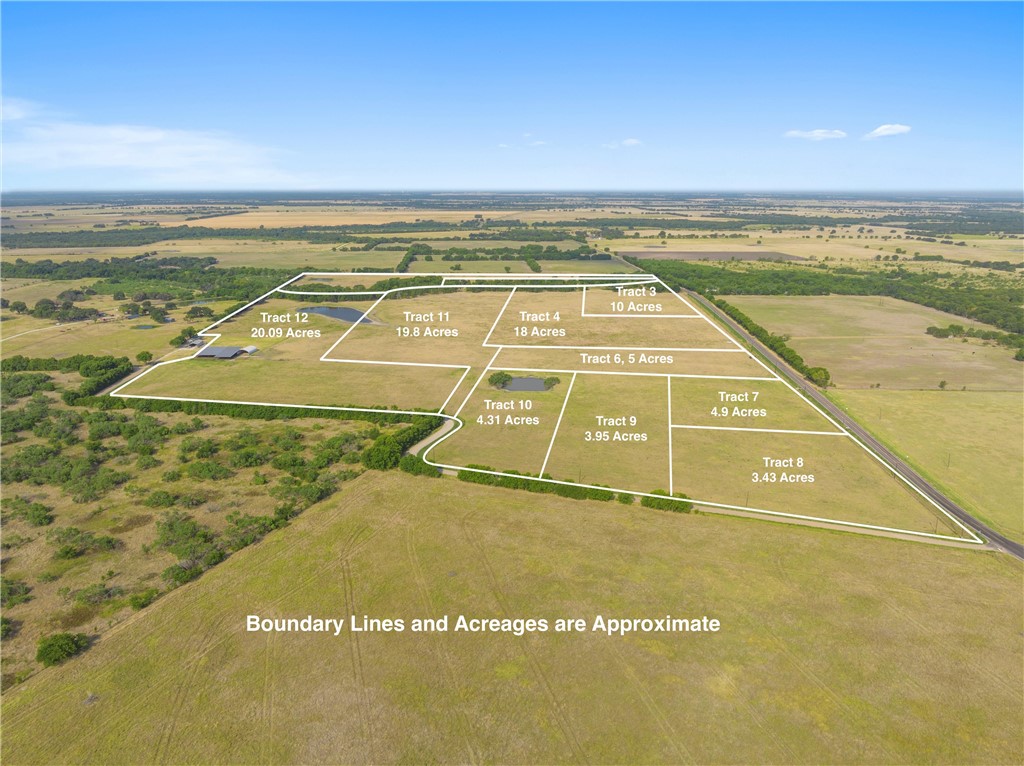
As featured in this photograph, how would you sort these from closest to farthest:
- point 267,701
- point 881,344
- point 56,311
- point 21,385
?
point 267,701
point 21,385
point 881,344
point 56,311

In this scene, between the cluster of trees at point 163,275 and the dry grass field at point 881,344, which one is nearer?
the dry grass field at point 881,344

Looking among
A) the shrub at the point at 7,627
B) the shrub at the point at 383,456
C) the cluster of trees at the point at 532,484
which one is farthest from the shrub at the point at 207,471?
the cluster of trees at the point at 532,484

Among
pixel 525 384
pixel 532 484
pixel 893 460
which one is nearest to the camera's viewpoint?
pixel 532 484

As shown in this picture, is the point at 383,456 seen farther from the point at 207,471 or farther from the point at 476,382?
the point at 476,382

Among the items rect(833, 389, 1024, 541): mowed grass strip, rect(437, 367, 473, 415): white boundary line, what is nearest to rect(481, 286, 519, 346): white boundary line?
rect(437, 367, 473, 415): white boundary line

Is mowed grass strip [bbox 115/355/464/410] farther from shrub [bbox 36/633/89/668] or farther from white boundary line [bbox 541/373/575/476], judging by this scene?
shrub [bbox 36/633/89/668]

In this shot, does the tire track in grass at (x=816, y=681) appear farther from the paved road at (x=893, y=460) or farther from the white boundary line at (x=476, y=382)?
the white boundary line at (x=476, y=382)

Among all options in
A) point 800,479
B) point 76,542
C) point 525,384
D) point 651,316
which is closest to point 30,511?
point 76,542

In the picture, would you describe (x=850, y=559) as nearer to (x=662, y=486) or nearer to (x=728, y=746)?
(x=662, y=486)
